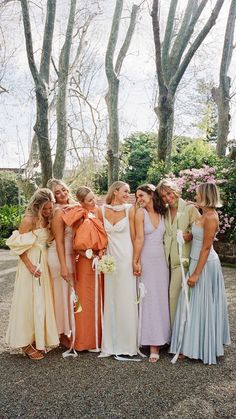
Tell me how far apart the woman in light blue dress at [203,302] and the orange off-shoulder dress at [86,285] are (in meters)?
0.83

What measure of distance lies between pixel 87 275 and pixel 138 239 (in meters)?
0.69

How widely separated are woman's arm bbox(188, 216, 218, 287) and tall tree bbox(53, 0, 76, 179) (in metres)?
6.76

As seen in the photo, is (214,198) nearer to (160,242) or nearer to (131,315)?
(160,242)

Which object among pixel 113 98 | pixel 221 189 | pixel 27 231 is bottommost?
pixel 27 231

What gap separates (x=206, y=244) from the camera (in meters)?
4.12

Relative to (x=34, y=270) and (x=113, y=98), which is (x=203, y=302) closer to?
(x=34, y=270)

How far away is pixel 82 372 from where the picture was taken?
3.89m

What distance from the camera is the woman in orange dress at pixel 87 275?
14.2 ft

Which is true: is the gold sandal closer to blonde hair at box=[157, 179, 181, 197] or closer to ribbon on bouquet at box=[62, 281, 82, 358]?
ribbon on bouquet at box=[62, 281, 82, 358]

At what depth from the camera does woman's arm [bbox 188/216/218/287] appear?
13.5ft

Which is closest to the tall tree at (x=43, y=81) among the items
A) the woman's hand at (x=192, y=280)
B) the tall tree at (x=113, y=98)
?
the tall tree at (x=113, y=98)

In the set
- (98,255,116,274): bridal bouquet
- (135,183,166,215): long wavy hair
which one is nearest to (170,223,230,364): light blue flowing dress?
(135,183,166,215): long wavy hair

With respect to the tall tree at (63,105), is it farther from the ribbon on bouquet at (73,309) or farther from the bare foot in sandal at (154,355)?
the bare foot in sandal at (154,355)

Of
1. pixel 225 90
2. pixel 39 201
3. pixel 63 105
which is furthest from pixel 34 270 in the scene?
pixel 225 90
